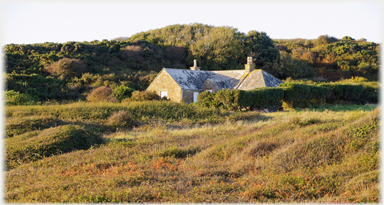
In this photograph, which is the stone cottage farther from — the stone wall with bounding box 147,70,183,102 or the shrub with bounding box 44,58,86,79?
the shrub with bounding box 44,58,86,79

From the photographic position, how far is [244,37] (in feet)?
184

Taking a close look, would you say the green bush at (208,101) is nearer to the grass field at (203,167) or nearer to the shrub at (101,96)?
the shrub at (101,96)

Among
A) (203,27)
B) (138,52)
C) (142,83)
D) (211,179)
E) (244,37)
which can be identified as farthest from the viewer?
(203,27)

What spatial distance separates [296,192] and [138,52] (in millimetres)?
46278

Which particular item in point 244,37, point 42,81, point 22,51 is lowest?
point 42,81

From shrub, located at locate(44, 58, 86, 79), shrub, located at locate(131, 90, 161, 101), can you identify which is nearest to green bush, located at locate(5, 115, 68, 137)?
shrub, located at locate(131, 90, 161, 101)

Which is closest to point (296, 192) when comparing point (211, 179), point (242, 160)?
point (211, 179)

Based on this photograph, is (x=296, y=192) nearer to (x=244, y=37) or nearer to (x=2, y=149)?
(x=2, y=149)

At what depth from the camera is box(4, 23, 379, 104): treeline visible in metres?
33.2

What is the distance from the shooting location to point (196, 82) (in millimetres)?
32000

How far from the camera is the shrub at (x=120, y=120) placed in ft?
54.8

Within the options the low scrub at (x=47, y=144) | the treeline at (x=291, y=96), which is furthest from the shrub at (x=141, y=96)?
the low scrub at (x=47, y=144)

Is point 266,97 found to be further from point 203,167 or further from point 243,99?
point 203,167

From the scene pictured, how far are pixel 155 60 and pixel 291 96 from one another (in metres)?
30.2
